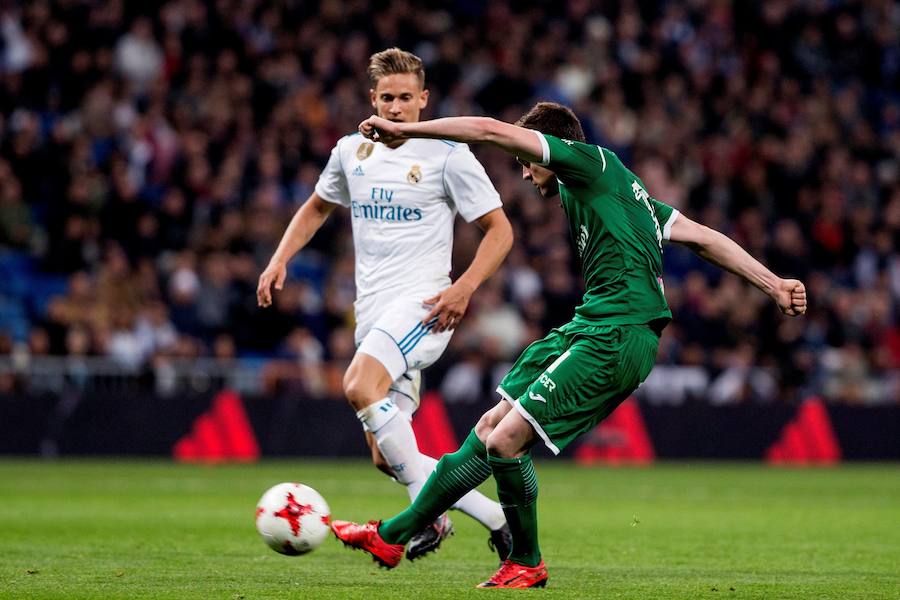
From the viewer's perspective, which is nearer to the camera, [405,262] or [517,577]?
[517,577]

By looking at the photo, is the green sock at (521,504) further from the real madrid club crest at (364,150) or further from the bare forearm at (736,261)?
the real madrid club crest at (364,150)

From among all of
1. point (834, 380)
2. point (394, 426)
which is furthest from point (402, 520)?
point (834, 380)

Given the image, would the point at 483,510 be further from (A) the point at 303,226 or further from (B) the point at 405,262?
(A) the point at 303,226

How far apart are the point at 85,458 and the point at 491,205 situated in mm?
11696

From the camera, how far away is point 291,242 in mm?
8242

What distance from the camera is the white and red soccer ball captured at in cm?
721

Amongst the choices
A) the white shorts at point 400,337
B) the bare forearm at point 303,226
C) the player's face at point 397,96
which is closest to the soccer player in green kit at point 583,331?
the white shorts at point 400,337

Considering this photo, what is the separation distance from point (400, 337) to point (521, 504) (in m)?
1.28

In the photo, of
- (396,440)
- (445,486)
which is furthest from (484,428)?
(396,440)

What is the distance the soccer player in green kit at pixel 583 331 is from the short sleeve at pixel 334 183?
5.10 feet

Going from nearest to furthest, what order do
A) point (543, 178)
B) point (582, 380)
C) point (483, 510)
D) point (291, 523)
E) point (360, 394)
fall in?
1. point (582, 380)
2. point (543, 178)
3. point (291, 523)
4. point (360, 394)
5. point (483, 510)

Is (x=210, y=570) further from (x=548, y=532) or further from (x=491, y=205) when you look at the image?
(x=548, y=532)

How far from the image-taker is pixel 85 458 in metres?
18.3

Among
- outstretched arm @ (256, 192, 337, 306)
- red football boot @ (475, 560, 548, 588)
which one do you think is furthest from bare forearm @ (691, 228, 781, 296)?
outstretched arm @ (256, 192, 337, 306)
